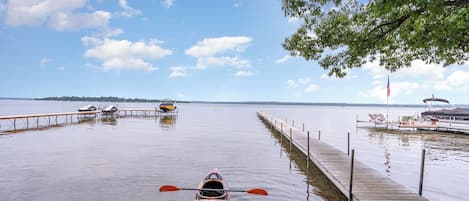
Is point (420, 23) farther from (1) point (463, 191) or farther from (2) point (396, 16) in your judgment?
(1) point (463, 191)

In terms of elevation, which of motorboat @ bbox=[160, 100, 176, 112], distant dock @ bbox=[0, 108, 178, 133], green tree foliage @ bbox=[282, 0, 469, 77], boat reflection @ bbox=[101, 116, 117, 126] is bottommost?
boat reflection @ bbox=[101, 116, 117, 126]

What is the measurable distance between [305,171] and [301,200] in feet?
16.2

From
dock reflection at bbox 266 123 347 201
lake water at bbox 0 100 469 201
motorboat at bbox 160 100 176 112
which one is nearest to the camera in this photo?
dock reflection at bbox 266 123 347 201

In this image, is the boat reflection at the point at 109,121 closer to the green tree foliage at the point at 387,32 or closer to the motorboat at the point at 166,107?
the motorboat at the point at 166,107

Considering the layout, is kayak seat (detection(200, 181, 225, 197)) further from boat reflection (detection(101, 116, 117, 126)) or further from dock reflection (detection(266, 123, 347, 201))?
boat reflection (detection(101, 116, 117, 126))

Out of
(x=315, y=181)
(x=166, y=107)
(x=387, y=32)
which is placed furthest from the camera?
(x=166, y=107)

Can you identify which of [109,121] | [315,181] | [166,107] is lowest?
[109,121]

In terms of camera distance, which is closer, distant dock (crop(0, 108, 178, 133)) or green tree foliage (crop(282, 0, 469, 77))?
green tree foliage (crop(282, 0, 469, 77))

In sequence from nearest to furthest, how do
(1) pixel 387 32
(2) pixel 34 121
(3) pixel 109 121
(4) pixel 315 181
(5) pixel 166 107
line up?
(1) pixel 387 32, (4) pixel 315 181, (2) pixel 34 121, (3) pixel 109 121, (5) pixel 166 107

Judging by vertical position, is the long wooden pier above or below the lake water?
above

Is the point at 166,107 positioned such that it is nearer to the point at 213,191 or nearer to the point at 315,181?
the point at 315,181

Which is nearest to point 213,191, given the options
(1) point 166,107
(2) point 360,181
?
(2) point 360,181

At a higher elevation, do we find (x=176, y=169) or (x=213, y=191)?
(x=213, y=191)

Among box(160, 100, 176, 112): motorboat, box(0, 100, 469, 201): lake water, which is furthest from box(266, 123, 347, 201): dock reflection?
box(160, 100, 176, 112): motorboat
